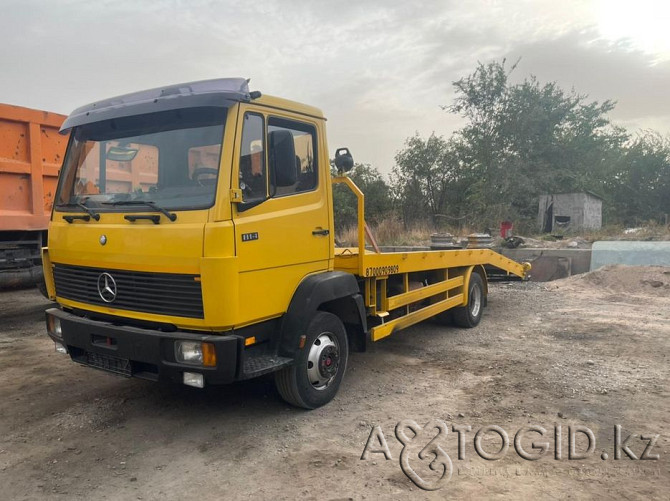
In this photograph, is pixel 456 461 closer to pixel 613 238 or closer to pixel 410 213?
pixel 613 238

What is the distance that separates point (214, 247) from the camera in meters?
3.21

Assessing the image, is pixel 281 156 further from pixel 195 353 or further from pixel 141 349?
pixel 141 349

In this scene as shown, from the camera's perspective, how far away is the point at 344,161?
15.3ft

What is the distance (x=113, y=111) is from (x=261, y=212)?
4.53 ft

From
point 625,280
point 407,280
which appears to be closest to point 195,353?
point 407,280

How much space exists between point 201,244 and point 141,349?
0.90 metres

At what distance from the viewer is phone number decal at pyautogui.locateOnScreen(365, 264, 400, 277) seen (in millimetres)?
4642

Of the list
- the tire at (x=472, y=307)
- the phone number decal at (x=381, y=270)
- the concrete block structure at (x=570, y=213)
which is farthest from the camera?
the concrete block structure at (x=570, y=213)

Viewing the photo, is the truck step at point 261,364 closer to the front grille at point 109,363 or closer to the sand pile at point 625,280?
the front grille at point 109,363

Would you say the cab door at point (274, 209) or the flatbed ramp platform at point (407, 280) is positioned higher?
the cab door at point (274, 209)

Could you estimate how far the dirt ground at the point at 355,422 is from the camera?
297cm

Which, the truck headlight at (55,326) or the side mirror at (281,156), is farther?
the truck headlight at (55,326)

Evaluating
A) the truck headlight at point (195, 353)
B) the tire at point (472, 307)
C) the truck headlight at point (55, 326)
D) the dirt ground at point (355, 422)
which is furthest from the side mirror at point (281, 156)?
the tire at point (472, 307)

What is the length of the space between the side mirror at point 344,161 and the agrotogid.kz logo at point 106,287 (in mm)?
2228
